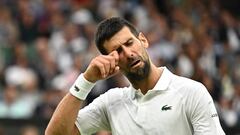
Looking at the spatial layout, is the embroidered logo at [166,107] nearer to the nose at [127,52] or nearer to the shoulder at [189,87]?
the shoulder at [189,87]

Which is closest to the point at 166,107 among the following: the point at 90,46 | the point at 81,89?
the point at 81,89

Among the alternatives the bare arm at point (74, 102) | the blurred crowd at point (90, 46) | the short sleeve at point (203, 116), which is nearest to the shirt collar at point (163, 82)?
the short sleeve at point (203, 116)

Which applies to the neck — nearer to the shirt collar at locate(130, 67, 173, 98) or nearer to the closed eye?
the shirt collar at locate(130, 67, 173, 98)

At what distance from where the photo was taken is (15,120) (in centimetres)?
960

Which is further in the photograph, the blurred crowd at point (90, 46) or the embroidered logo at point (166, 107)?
the blurred crowd at point (90, 46)

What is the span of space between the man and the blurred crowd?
4546mm

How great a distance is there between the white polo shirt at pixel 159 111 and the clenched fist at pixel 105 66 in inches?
13.7

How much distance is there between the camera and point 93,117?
4.32 m

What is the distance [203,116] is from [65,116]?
0.78m

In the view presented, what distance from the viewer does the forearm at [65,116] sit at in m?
4.04

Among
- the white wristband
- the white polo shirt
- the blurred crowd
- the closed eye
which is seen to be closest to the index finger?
the closed eye

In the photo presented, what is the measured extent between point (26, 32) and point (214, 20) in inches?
133

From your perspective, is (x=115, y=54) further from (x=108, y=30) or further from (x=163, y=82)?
→ (x=163, y=82)

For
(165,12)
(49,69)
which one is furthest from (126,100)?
(165,12)
